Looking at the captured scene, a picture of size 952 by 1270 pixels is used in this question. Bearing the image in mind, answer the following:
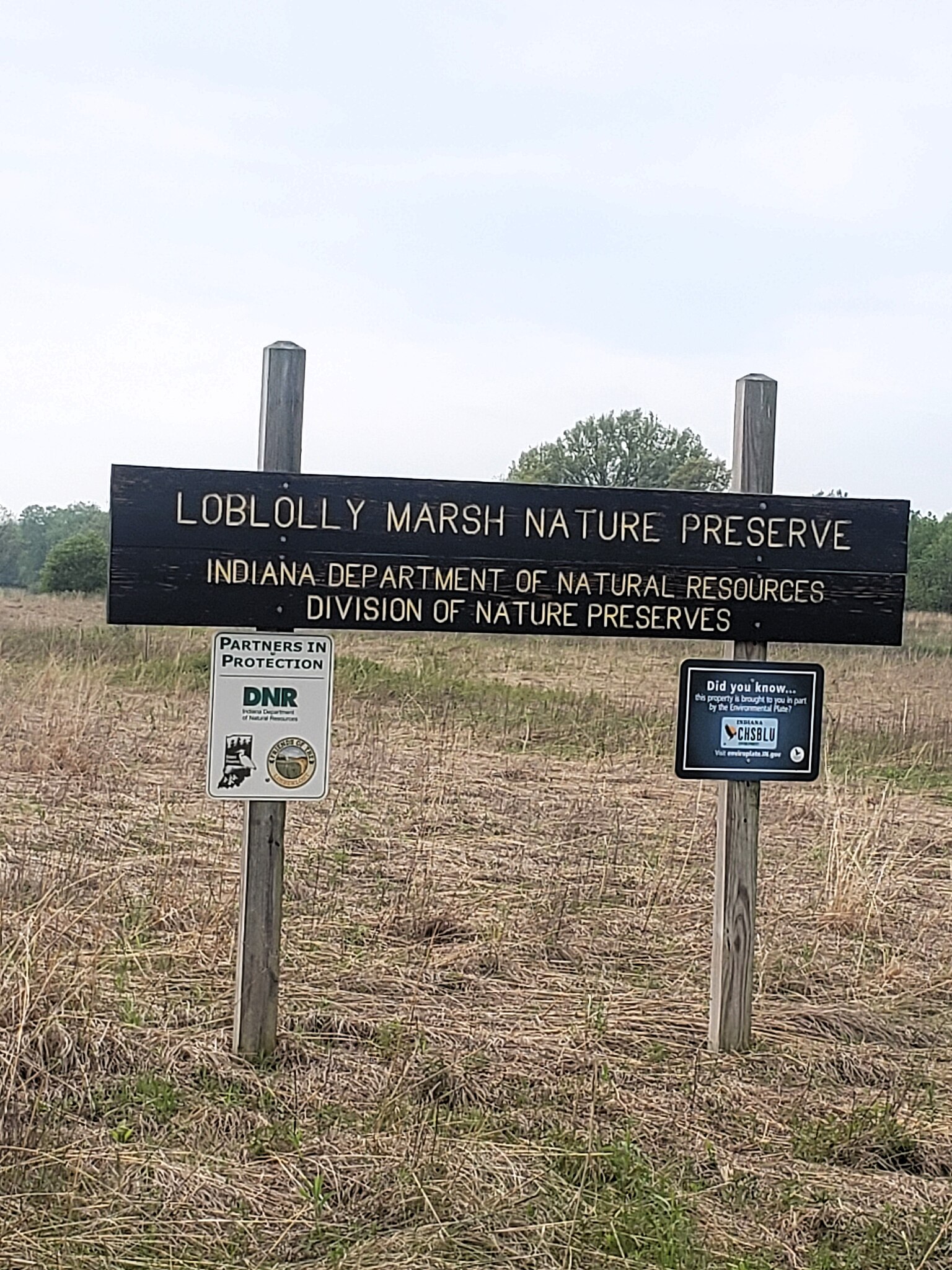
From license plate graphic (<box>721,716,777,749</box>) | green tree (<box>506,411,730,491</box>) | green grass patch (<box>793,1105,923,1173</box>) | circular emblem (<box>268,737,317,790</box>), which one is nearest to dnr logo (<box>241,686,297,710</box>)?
circular emblem (<box>268,737,317,790</box>)

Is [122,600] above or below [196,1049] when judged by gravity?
above

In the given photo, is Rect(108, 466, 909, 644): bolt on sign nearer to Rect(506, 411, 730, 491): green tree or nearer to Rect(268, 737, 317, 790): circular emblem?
Rect(268, 737, 317, 790): circular emblem

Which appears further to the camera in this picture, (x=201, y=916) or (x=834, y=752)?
(x=834, y=752)

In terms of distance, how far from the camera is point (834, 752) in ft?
38.7

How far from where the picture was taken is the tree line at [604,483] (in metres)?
39.3

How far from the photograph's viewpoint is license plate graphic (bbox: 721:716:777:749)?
15.8ft

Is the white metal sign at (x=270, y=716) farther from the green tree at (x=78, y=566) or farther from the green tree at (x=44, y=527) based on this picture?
the green tree at (x=44, y=527)

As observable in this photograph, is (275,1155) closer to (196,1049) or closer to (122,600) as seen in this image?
(196,1049)

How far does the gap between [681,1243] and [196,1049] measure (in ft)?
5.77

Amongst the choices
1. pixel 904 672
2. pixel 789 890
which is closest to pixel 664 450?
pixel 904 672

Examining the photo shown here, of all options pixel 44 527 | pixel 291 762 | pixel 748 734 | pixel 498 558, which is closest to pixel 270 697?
pixel 291 762

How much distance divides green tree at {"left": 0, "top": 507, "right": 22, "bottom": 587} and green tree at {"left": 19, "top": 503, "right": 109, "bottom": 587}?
0.27 meters

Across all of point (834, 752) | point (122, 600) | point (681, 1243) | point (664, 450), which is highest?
point (664, 450)

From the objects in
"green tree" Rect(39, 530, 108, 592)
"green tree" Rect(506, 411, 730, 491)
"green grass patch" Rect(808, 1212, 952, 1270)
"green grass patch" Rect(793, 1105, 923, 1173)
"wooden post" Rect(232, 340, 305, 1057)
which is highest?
"green tree" Rect(506, 411, 730, 491)
